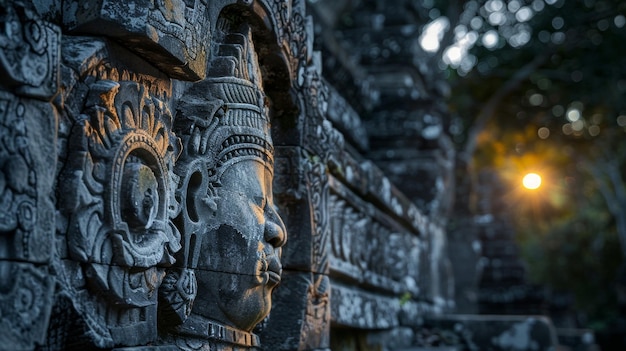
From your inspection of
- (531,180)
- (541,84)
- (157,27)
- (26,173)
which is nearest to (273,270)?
(157,27)

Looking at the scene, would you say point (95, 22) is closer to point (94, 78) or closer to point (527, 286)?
point (94, 78)

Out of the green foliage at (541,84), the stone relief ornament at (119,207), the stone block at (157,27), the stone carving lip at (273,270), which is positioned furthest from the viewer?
the green foliage at (541,84)

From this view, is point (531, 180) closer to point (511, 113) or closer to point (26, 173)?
point (511, 113)

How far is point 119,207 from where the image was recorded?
176 centimetres

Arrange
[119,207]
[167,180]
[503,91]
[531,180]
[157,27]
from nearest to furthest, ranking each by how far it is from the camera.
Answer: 1. [119,207]
2. [157,27]
3. [167,180]
4. [531,180]
5. [503,91]

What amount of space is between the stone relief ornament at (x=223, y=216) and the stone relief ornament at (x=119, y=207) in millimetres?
185

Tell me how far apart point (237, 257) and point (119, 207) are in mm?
597

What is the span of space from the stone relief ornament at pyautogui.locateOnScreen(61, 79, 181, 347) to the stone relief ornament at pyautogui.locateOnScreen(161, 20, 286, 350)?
19cm

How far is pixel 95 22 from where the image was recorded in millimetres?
1760

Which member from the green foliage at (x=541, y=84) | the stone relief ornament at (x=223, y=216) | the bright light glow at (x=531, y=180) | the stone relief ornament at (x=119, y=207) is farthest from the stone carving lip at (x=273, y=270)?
the green foliage at (x=541, y=84)

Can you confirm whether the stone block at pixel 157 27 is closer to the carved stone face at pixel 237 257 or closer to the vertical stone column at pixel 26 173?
the vertical stone column at pixel 26 173

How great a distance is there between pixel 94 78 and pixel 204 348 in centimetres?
89

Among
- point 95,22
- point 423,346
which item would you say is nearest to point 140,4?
point 95,22

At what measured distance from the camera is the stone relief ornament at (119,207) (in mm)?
1653
